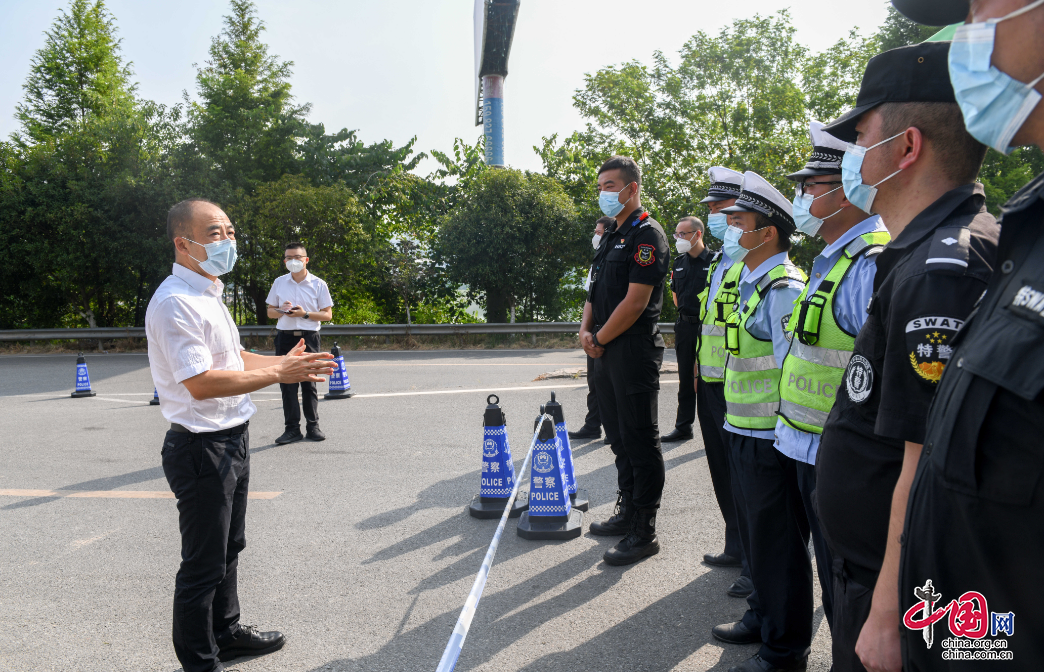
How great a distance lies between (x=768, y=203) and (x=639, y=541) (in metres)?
2.21

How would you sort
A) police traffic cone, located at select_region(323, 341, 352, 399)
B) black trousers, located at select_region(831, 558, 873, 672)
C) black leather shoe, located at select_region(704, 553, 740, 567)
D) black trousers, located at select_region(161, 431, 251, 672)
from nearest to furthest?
1. black trousers, located at select_region(831, 558, 873, 672)
2. black trousers, located at select_region(161, 431, 251, 672)
3. black leather shoe, located at select_region(704, 553, 740, 567)
4. police traffic cone, located at select_region(323, 341, 352, 399)

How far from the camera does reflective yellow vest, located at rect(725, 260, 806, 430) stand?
312cm

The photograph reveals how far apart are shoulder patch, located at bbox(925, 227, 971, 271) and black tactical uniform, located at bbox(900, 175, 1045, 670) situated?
24cm

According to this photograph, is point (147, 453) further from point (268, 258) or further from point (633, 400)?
point (268, 258)

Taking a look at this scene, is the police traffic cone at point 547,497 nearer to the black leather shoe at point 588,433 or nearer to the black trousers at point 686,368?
the black leather shoe at point 588,433

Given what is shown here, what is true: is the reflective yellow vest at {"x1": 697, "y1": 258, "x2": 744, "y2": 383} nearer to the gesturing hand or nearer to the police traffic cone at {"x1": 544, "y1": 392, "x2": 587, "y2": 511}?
the police traffic cone at {"x1": 544, "y1": 392, "x2": 587, "y2": 511}

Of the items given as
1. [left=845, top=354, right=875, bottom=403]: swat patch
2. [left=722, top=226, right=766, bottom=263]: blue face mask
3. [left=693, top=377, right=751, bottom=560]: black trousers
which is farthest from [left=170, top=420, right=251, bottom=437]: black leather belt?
[left=722, top=226, right=766, bottom=263]: blue face mask

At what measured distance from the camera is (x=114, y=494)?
228 inches

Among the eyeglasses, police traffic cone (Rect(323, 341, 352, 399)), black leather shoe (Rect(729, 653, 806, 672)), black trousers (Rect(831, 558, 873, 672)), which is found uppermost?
the eyeglasses

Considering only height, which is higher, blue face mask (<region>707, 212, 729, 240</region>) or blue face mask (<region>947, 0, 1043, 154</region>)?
blue face mask (<region>707, 212, 729, 240</region>)

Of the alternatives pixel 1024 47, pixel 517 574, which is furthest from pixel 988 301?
pixel 517 574

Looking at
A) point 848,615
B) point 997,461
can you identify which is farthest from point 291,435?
point 997,461

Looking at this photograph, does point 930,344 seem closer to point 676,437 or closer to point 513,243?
point 676,437

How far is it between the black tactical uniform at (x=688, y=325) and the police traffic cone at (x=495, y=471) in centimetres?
280
